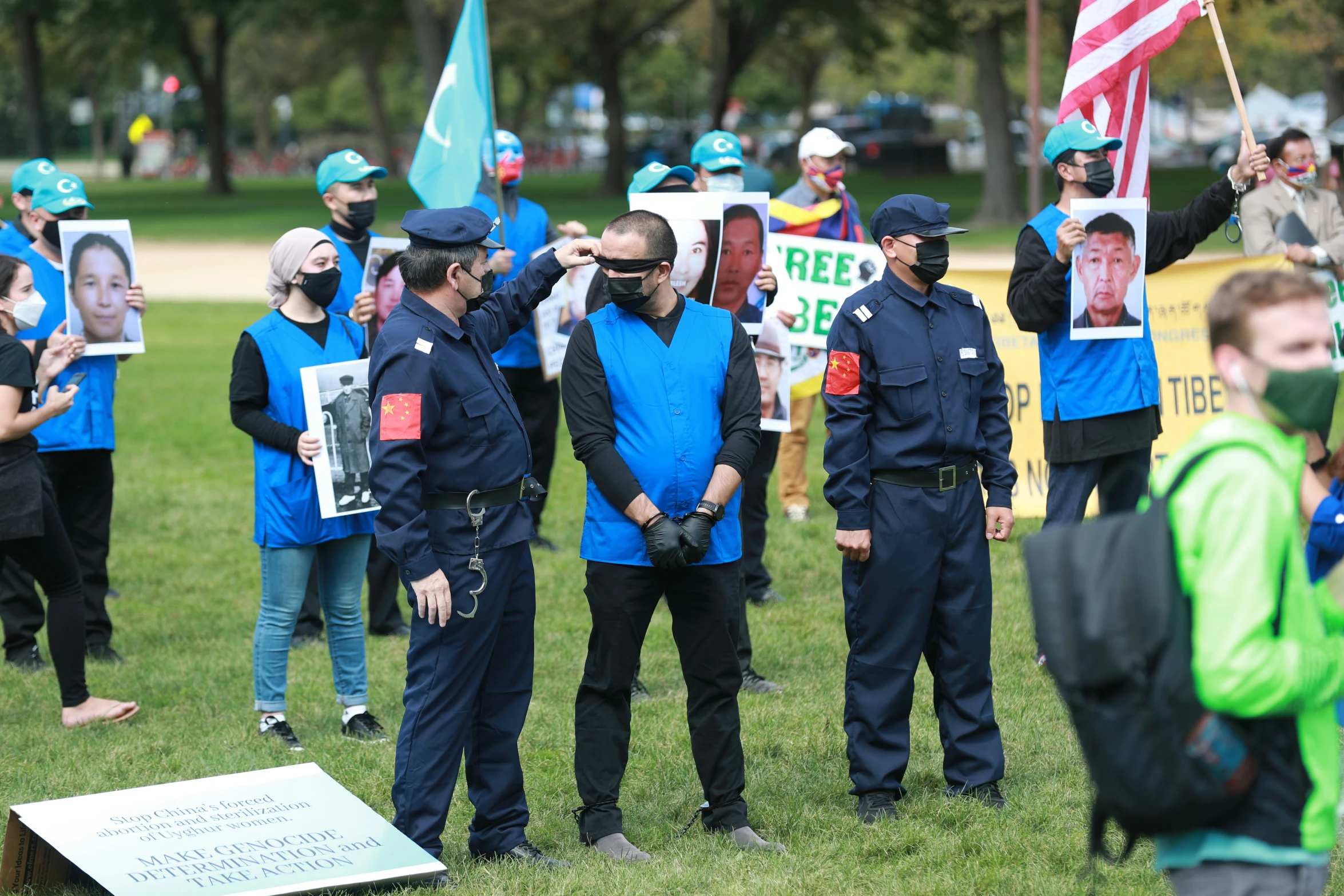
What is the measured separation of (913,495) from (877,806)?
1.16m

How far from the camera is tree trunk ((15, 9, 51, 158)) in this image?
46.2 meters

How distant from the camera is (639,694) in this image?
23.5ft

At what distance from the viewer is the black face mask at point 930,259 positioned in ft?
17.7

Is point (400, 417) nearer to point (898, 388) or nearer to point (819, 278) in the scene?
point (898, 388)

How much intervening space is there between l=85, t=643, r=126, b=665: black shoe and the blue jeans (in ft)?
5.20

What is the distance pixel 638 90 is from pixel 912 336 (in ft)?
216

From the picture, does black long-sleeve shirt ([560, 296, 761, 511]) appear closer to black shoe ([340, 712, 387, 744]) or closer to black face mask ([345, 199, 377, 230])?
black shoe ([340, 712, 387, 744])

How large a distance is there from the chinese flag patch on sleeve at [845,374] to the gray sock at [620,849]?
176 cm

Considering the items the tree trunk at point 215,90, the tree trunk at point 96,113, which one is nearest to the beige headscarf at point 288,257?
the tree trunk at point 215,90

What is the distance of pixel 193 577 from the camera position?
377 inches

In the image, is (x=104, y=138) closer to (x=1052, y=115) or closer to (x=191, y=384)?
(x=1052, y=115)

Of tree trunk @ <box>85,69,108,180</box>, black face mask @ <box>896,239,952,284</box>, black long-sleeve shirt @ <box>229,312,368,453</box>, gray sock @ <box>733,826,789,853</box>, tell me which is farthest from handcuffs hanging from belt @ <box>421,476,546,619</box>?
tree trunk @ <box>85,69,108,180</box>

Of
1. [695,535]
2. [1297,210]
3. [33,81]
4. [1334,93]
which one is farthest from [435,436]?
[33,81]

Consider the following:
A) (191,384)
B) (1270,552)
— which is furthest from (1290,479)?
(191,384)
